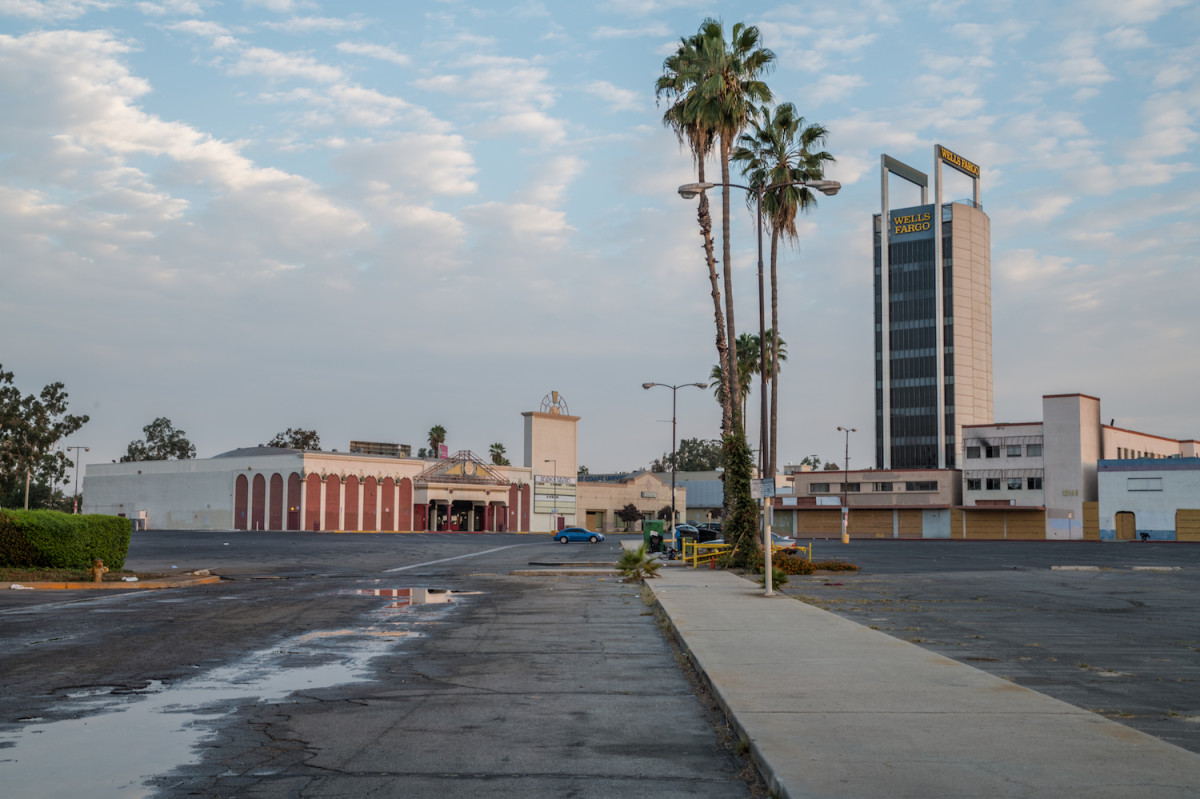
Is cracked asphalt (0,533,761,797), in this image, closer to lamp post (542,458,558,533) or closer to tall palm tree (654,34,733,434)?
tall palm tree (654,34,733,434)

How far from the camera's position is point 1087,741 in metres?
7.29

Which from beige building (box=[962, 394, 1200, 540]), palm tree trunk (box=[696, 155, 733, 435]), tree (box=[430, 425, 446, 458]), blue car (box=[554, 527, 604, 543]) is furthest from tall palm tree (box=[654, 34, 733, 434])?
tree (box=[430, 425, 446, 458])

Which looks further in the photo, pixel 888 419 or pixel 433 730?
pixel 888 419

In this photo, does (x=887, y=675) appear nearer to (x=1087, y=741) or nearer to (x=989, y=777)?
(x=1087, y=741)

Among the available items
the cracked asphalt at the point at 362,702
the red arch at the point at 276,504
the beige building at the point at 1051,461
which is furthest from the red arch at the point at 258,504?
the cracked asphalt at the point at 362,702

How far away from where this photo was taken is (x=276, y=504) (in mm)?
108250

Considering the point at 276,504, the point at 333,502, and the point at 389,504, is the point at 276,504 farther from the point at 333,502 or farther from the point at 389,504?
the point at 389,504

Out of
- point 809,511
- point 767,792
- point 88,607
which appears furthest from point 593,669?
point 809,511

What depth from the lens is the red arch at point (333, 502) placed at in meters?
110

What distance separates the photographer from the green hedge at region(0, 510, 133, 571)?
2678 centimetres

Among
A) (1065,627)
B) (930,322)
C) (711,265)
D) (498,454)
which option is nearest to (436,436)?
(498,454)

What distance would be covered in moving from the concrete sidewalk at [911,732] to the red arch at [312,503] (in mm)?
99741

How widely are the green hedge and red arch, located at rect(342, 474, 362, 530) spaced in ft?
280

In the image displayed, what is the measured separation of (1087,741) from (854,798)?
2.55m
